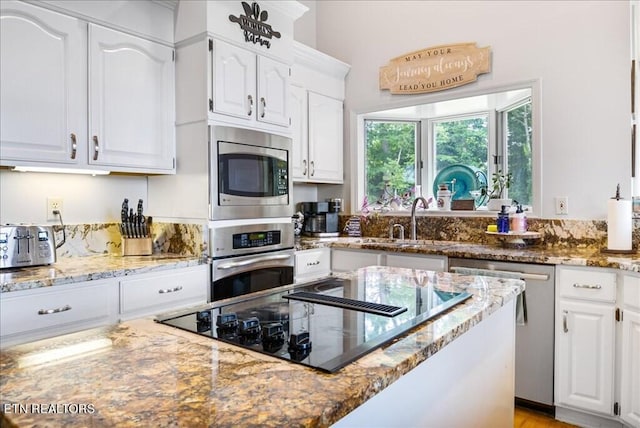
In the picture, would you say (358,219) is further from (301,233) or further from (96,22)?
(96,22)

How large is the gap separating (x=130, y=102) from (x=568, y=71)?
274cm

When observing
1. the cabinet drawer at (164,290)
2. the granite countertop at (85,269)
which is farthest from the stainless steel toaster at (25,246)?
the cabinet drawer at (164,290)

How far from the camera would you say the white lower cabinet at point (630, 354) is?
204 cm

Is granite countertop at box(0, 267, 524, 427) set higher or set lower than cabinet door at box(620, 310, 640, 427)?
higher

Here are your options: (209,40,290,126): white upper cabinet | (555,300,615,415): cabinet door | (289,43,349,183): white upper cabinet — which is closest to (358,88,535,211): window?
(289,43,349,183): white upper cabinet

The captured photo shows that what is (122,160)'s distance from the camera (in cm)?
233

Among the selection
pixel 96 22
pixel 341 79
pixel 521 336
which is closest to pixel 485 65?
pixel 341 79

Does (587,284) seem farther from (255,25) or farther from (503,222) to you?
(255,25)

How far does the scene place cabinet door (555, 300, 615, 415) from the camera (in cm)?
217

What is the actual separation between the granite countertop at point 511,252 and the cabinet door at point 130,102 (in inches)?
46.8

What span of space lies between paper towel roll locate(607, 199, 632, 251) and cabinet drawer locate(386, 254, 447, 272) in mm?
942

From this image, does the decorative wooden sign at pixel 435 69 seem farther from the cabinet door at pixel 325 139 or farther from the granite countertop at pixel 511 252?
the granite countertop at pixel 511 252

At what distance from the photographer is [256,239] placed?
270cm

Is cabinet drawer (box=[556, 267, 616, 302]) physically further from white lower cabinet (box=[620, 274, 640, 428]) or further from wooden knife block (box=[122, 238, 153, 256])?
wooden knife block (box=[122, 238, 153, 256])
